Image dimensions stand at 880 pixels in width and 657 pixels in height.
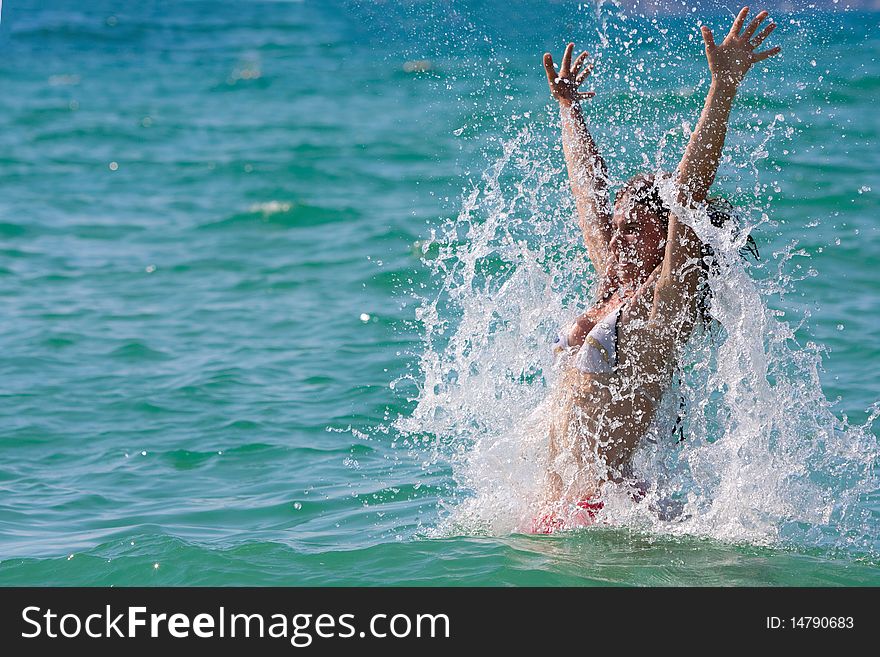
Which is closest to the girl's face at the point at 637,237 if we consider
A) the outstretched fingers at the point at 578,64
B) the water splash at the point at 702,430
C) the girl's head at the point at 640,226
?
the girl's head at the point at 640,226

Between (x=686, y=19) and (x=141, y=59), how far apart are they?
13114mm

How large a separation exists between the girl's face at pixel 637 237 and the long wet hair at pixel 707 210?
0.06ft

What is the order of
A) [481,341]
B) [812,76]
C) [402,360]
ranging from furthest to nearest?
[812,76]
[402,360]
[481,341]

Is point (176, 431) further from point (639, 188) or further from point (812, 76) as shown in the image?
point (812, 76)

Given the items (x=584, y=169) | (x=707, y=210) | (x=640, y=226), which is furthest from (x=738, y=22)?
(x=584, y=169)

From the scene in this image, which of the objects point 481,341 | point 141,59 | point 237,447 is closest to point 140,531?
point 237,447

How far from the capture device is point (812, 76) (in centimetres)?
1344

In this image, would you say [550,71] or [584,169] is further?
[550,71]

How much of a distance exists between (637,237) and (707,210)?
33cm

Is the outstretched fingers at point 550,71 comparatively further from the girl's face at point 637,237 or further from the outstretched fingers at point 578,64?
the girl's face at point 637,237

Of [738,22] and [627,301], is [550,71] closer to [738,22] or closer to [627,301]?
[738,22]

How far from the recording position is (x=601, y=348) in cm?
427

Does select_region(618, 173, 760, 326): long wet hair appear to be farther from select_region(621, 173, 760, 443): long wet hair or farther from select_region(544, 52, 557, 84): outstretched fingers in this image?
select_region(544, 52, 557, 84): outstretched fingers

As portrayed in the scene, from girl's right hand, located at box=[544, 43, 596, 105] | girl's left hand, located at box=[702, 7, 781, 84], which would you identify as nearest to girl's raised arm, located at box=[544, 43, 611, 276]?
girl's right hand, located at box=[544, 43, 596, 105]
